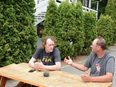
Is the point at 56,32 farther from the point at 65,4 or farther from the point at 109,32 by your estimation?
the point at 109,32

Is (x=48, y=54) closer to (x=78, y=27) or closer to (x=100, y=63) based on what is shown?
(x=100, y=63)

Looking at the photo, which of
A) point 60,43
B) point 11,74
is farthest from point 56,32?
point 11,74

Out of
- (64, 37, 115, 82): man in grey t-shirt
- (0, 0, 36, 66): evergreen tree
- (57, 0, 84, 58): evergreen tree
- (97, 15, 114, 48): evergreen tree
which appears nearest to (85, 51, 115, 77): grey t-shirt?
(64, 37, 115, 82): man in grey t-shirt

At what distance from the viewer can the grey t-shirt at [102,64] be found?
2.40 meters

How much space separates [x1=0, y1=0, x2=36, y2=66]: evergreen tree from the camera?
4676 mm

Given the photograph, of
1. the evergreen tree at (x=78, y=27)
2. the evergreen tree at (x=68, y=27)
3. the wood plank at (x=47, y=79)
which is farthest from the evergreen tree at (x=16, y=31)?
the evergreen tree at (x=78, y=27)

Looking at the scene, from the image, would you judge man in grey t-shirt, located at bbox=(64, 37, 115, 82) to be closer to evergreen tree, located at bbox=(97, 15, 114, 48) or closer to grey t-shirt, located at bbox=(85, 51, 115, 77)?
grey t-shirt, located at bbox=(85, 51, 115, 77)

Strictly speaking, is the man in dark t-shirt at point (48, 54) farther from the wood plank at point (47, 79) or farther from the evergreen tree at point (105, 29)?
the evergreen tree at point (105, 29)

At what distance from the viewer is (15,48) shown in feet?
16.5

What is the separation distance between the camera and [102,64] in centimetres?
258

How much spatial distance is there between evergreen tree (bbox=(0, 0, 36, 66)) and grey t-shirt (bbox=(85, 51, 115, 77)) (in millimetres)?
3039

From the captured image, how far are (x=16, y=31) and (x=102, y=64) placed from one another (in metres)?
3.37

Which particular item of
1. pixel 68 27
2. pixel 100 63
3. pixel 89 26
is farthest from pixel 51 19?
pixel 100 63

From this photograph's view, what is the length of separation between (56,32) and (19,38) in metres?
3.38
